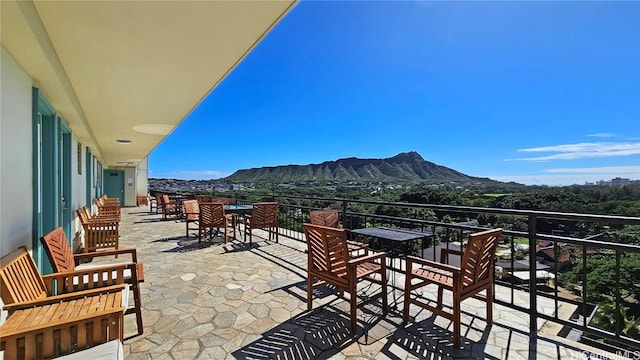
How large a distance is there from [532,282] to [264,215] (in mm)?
4641

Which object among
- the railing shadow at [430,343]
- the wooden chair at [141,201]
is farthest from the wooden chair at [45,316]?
the wooden chair at [141,201]

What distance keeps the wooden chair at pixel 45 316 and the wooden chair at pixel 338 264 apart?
5.02 ft

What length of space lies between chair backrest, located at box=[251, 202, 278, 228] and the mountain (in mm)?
10358

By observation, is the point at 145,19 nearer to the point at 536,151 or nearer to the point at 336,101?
the point at 336,101

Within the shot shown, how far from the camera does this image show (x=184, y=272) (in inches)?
165

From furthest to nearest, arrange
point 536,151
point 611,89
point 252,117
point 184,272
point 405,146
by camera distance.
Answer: point 405,146
point 536,151
point 252,117
point 611,89
point 184,272

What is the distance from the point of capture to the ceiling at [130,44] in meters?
1.88

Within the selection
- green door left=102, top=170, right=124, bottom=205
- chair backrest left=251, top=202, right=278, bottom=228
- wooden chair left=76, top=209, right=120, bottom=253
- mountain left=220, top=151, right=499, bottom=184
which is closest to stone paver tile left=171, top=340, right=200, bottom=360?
chair backrest left=251, top=202, right=278, bottom=228

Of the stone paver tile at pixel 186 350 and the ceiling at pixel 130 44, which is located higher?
the ceiling at pixel 130 44

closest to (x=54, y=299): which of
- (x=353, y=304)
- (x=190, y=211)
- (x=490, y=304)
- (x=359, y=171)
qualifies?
(x=353, y=304)

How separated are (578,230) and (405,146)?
3370 centimetres

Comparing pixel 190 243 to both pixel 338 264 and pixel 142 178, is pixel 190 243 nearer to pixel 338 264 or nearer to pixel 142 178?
pixel 338 264

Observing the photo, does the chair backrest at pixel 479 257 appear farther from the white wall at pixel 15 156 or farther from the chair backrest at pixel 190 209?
the chair backrest at pixel 190 209

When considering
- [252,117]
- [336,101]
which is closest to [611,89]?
[336,101]
